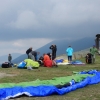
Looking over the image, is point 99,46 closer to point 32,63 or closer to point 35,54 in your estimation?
point 35,54

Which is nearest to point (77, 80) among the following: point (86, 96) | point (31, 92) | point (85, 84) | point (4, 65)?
point (85, 84)

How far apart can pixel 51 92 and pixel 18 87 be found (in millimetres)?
1131

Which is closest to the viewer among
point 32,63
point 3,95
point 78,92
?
point 3,95

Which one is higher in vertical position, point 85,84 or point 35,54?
point 35,54

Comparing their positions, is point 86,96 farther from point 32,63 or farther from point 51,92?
point 32,63

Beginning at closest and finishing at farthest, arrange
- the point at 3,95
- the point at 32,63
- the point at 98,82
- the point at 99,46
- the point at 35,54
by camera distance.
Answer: the point at 3,95
the point at 98,82
the point at 32,63
the point at 35,54
the point at 99,46

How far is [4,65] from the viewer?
2158 centimetres

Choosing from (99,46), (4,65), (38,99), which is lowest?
(38,99)

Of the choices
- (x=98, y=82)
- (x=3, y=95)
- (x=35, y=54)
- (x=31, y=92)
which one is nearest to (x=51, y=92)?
(x=31, y=92)

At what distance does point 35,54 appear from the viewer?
77.7ft

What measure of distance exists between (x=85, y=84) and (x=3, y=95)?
4.05 m

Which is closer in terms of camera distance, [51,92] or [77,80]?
[51,92]

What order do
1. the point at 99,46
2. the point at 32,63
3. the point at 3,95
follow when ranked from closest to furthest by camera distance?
the point at 3,95 < the point at 32,63 < the point at 99,46

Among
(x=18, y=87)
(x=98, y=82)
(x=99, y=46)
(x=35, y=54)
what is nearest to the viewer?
(x=18, y=87)
